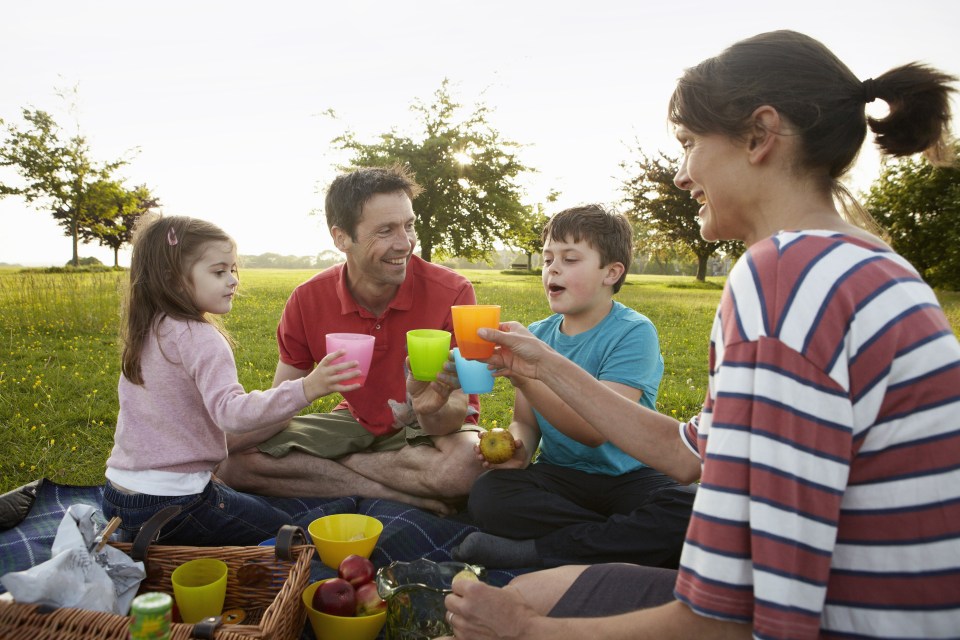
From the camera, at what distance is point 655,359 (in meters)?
3.63

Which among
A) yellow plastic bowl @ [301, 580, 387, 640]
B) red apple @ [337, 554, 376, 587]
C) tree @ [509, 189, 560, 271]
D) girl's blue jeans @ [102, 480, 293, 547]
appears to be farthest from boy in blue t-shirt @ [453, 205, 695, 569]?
tree @ [509, 189, 560, 271]

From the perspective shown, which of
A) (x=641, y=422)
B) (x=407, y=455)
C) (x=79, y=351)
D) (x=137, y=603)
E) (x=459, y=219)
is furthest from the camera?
(x=459, y=219)

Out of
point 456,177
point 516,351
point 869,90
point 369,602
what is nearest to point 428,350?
point 516,351

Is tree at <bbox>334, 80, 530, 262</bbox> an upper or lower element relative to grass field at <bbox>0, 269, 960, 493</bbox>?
upper

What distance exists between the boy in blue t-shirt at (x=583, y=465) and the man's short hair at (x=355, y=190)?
1.21 m

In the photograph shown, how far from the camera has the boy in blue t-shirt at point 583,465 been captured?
3281mm

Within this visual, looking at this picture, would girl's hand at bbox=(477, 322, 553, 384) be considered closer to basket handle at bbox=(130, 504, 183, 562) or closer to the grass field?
basket handle at bbox=(130, 504, 183, 562)

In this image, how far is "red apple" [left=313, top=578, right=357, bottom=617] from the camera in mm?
2660

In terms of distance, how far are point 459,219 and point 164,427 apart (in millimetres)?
28059

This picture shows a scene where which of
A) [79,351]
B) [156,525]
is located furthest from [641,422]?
[79,351]

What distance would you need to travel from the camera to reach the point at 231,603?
283 cm

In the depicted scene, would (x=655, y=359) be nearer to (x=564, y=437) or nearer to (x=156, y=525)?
(x=564, y=437)

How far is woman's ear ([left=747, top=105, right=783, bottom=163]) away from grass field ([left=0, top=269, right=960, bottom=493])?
10.9 ft

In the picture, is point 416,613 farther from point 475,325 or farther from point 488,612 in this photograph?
point 475,325
